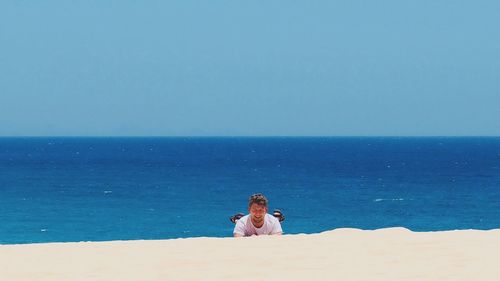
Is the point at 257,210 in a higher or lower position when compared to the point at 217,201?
higher

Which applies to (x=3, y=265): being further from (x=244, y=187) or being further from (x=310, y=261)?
(x=244, y=187)

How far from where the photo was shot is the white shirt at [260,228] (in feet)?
33.8

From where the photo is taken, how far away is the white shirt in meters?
10.3

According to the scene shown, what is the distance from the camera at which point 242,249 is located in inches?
356

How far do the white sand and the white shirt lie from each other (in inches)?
17.9

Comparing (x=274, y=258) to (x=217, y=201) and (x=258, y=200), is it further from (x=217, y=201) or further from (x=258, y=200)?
(x=217, y=201)

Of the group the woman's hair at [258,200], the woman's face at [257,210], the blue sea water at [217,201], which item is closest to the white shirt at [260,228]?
the woman's face at [257,210]

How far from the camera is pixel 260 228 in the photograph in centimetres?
1030

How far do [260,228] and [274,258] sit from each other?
71.3 inches

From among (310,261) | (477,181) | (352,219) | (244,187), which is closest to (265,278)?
(310,261)

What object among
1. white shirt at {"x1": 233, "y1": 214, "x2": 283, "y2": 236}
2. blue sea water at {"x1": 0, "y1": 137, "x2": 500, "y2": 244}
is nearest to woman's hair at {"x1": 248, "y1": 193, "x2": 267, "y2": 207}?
white shirt at {"x1": 233, "y1": 214, "x2": 283, "y2": 236}

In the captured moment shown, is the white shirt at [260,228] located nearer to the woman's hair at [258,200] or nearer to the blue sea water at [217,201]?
the woman's hair at [258,200]

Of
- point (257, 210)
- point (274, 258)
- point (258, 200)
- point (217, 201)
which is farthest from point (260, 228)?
point (217, 201)

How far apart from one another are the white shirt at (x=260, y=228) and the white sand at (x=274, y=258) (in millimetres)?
455
